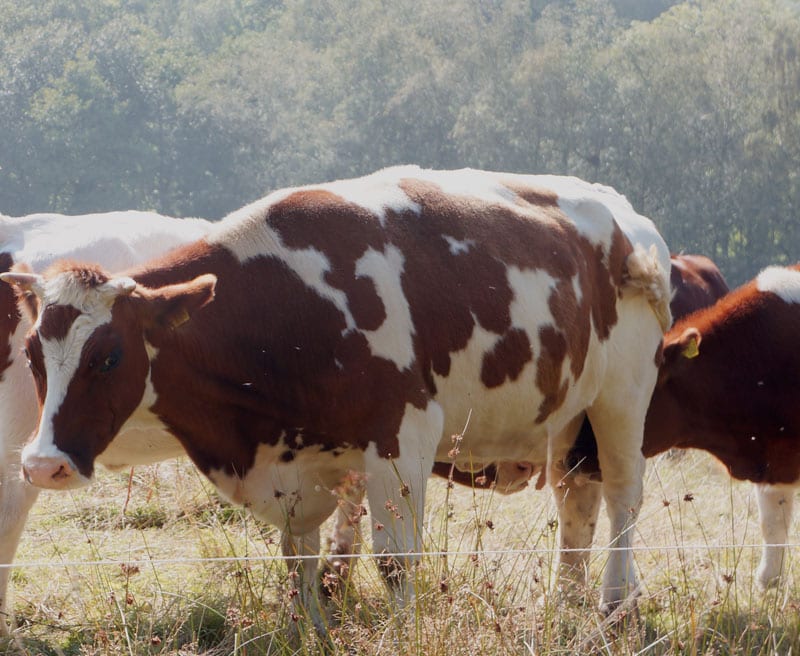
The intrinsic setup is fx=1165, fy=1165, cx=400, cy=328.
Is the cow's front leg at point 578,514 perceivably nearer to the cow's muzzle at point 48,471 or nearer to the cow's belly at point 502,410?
the cow's belly at point 502,410

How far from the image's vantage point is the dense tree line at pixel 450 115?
148 feet

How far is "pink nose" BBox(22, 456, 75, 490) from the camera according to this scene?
4301mm

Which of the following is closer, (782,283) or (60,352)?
(60,352)

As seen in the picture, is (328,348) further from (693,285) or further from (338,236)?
(693,285)

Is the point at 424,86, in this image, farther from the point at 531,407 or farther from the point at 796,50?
the point at 531,407

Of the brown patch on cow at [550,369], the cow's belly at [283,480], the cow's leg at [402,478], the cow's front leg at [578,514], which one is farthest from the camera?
the cow's front leg at [578,514]

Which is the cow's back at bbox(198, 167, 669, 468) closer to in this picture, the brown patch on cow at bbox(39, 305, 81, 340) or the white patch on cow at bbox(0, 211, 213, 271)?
the brown patch on cow at bbox(39, 305, 81, 340)

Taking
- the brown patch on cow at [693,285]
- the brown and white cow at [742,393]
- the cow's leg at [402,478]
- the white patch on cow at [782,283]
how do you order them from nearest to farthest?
the cow's leg at [402,478] → the brown and white cow at [742,393] → the white patch on cow at [782,283] → the brown patch on cow at [693,285]

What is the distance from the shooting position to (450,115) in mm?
49844

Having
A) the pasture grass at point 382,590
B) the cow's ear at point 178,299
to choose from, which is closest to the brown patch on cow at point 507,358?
the pasture grass at point 382,590

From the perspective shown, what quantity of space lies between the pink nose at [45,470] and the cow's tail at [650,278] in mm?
3385

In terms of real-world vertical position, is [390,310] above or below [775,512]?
above

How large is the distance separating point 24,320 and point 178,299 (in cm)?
118

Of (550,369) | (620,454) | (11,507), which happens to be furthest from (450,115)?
(11,507)
